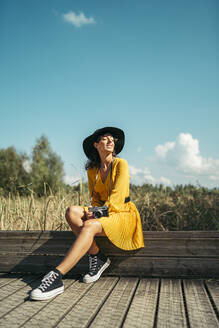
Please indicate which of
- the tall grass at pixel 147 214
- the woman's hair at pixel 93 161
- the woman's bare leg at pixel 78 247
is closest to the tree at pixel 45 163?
the tall grass at pixel 147 214

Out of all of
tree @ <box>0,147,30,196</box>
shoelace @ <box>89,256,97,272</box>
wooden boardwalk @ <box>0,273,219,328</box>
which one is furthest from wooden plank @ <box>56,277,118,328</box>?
tree @ <box>0,147,30,196</box>

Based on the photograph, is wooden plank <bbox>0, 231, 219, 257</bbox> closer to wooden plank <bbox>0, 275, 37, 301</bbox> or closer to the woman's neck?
wooden plank <bbox>0, 275, 37, 301</bbox>

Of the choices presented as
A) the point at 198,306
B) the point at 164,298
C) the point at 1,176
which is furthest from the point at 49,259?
the point at 1,176

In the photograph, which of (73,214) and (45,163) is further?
(45,163)

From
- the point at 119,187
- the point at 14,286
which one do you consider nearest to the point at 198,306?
the point at 119,187

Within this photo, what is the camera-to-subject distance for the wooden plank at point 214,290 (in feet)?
6.63

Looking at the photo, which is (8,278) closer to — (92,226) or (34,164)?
(92,226)

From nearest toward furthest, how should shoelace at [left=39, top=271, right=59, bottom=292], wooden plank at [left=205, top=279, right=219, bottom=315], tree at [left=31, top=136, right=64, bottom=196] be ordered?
wooden plank at [left=205, top=279, right=219, bottom=315] → shoelace at [left=39, top=271, right=59, bottom=292] → tree at [left=31, top=136, right=64, bottom=196]

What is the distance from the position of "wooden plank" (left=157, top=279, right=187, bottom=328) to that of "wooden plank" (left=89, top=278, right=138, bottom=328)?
23 centimetres

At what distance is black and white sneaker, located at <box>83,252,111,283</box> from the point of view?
8.19 feet

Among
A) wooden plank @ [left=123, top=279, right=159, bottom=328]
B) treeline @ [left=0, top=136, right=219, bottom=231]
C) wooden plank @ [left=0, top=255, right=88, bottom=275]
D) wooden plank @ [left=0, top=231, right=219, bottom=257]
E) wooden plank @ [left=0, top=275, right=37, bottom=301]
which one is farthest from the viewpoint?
treeline @ [left=0, top=136, right=219, bottom=231]

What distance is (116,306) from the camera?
195cm

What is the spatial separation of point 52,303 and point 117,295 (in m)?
0.47

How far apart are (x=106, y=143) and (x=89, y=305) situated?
145 cm
